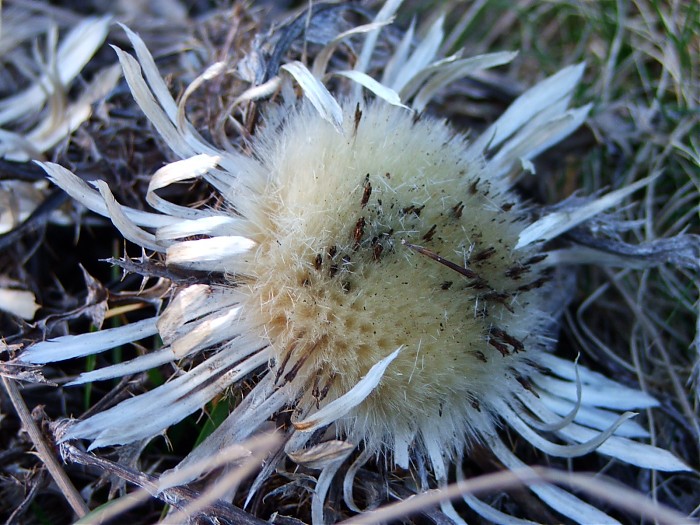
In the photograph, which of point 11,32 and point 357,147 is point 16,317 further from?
point 11,32

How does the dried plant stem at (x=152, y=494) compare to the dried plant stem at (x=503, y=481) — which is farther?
the dried plant stem at (x=152, y=494)

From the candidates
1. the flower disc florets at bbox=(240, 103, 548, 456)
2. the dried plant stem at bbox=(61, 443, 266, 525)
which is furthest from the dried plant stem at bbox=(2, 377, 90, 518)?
the flower disc florets at bbox=(240, 103, 548, 456)

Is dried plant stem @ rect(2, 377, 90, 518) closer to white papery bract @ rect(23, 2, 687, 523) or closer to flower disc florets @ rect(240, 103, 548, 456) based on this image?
white papery bract @ rect(23, 2, 687, 523)

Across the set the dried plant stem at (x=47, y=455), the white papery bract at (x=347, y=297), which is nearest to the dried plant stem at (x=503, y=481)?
the white papery bract at (x=347, y=297)

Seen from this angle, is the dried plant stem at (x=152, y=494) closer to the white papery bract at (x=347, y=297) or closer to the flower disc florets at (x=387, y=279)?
the white papery bract at (x=347, y=297)

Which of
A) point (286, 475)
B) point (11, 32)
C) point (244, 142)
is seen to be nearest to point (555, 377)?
point (286, 475)

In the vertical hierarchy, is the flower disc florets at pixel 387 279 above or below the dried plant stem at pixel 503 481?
above

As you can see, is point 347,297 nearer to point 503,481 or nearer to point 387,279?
point 387,279
